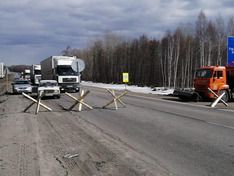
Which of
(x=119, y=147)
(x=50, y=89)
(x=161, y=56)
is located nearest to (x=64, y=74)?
(x=50, y=89)

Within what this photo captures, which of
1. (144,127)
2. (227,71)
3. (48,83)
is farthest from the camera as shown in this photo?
(48,83)

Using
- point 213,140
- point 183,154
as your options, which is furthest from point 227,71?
point 183,154

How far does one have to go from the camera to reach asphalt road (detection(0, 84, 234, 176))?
7.50 m

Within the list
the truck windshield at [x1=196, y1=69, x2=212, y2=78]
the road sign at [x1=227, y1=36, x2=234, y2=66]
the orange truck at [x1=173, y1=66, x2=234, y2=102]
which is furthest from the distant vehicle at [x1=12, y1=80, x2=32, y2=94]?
the road sign at [x1=227, y1=36, x2=234, y2=66]

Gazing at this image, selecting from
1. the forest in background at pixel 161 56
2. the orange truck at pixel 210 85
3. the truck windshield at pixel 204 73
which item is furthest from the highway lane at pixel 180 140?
the forest in background at pixel 161 56

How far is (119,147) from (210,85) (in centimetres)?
1965

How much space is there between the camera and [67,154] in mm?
9016

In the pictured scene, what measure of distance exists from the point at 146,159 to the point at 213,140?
3.04 meters

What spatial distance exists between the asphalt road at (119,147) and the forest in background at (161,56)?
5422cm

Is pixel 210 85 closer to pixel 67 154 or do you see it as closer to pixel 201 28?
pixel 67 154

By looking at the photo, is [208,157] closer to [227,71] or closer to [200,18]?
[227,71]

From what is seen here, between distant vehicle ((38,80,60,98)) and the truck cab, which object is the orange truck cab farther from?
distant vehicle ((38,80,60,98))

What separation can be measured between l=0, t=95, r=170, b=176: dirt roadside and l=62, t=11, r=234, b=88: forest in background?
56398 millimetres

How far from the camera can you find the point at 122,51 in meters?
109
